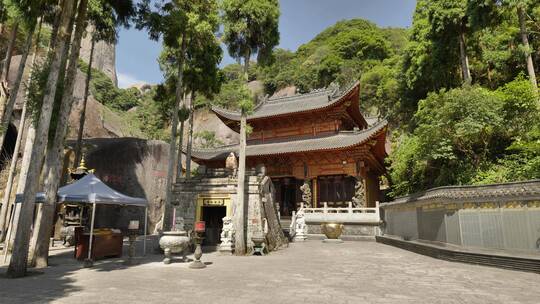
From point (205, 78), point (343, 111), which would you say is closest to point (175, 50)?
point (205, 78)

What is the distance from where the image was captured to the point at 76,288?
6.29 m

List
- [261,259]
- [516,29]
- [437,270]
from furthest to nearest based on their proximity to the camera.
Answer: [516,29], [261,259], [437,270]

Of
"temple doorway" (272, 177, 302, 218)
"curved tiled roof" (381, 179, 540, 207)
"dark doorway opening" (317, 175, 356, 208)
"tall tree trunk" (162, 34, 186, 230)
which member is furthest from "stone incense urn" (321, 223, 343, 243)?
"tall tree trunk" (162, 34, 186, 230)

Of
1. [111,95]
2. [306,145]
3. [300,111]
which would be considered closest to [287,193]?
[306,145]

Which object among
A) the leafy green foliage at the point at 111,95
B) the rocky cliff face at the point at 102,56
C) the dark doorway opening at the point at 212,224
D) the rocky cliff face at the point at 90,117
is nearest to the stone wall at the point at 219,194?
the dark doorway opening at the point at 212,224

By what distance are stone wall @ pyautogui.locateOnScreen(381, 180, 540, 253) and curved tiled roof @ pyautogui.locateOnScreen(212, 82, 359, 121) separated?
12140 millimetres

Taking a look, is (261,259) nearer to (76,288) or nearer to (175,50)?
(76,288)

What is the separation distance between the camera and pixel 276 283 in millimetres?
6770

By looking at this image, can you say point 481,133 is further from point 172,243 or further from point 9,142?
point 9,142

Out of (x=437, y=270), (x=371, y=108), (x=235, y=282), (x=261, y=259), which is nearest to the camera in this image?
(x=235, y=282)

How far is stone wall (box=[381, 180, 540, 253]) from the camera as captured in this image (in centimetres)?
859

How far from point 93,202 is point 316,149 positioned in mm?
14146

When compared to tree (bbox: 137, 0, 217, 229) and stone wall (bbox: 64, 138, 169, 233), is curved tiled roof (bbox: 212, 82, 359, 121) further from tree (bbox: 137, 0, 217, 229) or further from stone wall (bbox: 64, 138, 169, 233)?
tree (bbox: 137, 0, 217, 229)

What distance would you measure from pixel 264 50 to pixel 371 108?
3064 centimetres
